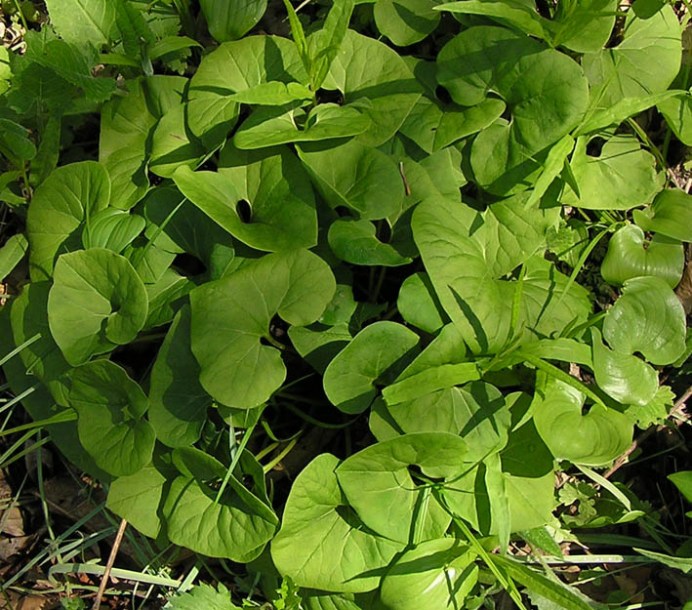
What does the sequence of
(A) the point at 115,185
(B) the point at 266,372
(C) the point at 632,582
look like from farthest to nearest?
(C) the point at 632,582
(A) the point at 115,185
(B) the point at 266,372

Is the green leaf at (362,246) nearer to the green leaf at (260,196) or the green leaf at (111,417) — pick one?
the green leaf at (260,196)

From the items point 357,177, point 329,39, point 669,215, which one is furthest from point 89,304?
point 669,215

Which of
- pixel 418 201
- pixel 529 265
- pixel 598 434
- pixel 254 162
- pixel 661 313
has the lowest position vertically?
pixel 598 434

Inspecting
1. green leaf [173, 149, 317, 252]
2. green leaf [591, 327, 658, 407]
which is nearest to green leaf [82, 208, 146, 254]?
green leaf [173, 149, 317, 252]

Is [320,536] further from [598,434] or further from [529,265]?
[529,265]

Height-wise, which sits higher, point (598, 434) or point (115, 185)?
point (115, 185)

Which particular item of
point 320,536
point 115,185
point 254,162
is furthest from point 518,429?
point 115,185

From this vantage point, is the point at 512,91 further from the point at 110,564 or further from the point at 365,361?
the point at 110,564
